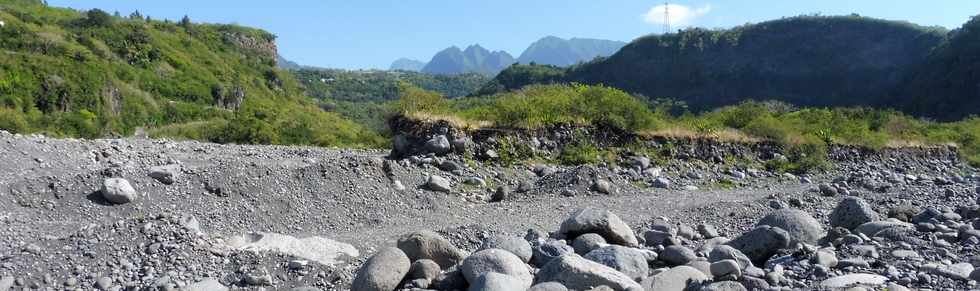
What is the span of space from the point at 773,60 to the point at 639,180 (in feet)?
243

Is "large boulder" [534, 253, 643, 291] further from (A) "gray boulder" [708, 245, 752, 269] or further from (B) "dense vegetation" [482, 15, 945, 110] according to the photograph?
(B) "dense vegetation" [482, 15, 945, 110]

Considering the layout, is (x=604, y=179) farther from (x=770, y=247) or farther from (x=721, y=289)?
(x=721, y=289)

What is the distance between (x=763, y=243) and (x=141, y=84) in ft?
166

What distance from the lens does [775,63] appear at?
80625 mm

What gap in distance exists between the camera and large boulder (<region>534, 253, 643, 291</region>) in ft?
18.0

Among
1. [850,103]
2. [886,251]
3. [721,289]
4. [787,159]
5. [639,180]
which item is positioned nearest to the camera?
[721,289]

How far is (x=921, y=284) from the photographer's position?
520 cm

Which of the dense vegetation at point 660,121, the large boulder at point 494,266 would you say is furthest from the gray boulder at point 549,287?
the dense vegetation at point 660,121

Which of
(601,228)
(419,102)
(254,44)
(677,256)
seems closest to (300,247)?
(601,228)

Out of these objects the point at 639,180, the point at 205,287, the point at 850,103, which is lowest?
the point at 850,103

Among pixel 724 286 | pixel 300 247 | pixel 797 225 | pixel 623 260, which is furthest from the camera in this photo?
pixel 797 225

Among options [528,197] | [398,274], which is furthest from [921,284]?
[528,197]

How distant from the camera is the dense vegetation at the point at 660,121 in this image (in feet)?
52.4

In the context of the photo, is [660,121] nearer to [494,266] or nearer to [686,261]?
[686,261]
